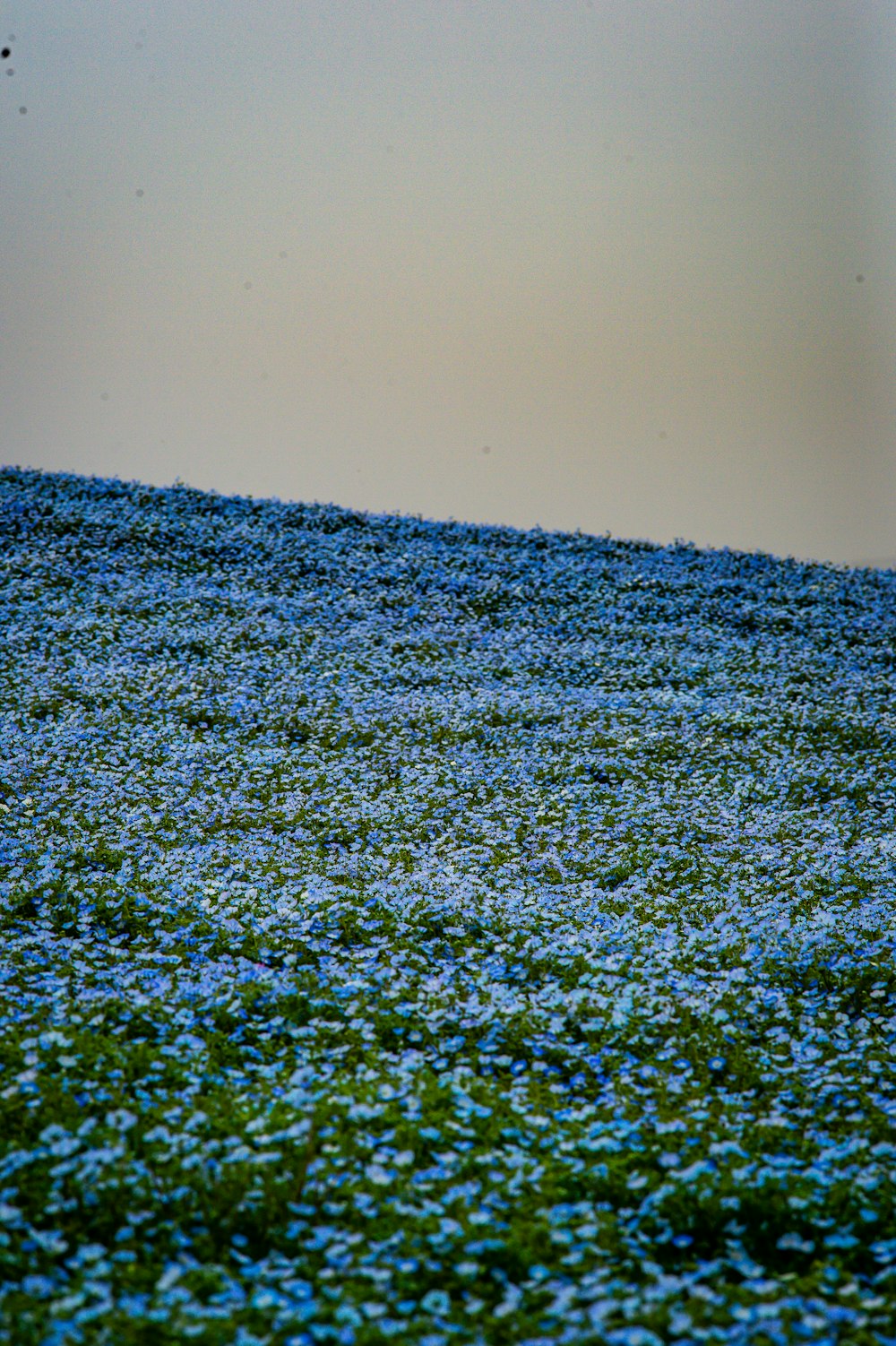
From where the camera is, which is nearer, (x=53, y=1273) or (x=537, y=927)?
(x=53, y=1273)

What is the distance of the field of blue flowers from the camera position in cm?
444

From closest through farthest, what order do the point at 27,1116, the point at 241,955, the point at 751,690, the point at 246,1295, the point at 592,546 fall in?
the point at 246,1295, the point at 27,1116, the point at 241,955, the point at 751,690, the point at 592,546

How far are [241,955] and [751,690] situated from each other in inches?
428

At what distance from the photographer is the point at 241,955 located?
307 inches

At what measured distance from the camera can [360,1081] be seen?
6.05 meters

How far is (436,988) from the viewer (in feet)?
24.1

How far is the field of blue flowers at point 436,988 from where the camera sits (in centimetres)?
444

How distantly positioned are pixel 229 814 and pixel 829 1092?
660cm

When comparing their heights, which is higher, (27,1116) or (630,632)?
(630,632)

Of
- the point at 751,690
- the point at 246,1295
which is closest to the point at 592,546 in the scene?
the point at 751,690

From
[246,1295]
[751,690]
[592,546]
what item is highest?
[592,546]

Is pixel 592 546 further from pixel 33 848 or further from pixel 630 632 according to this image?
pixel 33 848

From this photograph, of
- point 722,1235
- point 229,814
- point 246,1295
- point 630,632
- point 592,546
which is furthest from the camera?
point 592,546

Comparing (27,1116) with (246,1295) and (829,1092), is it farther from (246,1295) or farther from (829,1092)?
(829,1092)
